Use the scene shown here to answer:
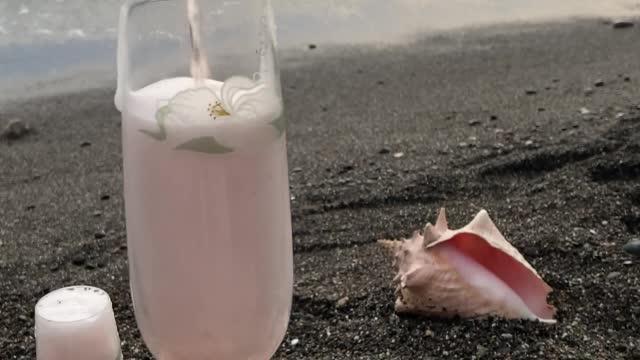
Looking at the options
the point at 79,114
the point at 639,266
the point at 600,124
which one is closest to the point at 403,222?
the point at 639,266

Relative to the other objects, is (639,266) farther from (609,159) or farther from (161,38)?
(161,38)

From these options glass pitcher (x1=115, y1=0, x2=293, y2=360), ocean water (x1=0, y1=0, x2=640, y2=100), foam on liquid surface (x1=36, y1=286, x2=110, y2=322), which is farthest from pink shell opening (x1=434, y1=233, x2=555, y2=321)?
ocean water (x1=0, y1=0, x2=640, y2=100)

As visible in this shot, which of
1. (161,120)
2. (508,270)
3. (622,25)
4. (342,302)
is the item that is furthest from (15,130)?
(622,25)

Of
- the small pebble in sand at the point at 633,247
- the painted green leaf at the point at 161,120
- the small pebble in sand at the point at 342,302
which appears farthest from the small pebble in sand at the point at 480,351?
the painted green leaf at the point at 161,120

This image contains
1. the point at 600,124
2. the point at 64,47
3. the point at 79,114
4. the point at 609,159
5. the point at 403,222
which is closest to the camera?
the point at 403,222

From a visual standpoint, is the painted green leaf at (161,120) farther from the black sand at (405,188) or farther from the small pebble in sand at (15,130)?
the small pebble in sand at (15,130)

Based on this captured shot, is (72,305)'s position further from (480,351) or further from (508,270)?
(508,270)
